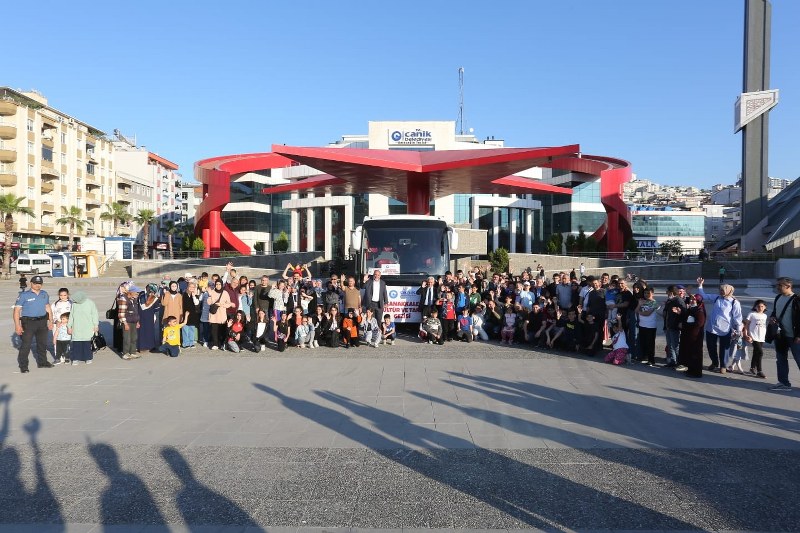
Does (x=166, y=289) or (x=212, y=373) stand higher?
(x=166, y=289)

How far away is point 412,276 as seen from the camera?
13.3 meters

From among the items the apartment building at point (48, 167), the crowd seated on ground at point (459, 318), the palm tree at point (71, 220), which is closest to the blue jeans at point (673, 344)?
the crowd seated on ground at point (459, 318)

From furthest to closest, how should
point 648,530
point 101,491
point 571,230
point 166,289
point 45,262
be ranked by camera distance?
point 571,230
point 45,262
point 166,289
point 101,491
point 648,530

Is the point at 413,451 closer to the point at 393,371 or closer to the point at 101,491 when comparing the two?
the point at 101,491

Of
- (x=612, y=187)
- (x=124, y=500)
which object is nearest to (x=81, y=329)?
(x=124, y=500)

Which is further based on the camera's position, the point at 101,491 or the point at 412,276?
the point at 412,276

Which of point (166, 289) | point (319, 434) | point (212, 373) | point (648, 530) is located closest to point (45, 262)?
point (166, 289)

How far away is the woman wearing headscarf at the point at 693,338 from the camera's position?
341 inches

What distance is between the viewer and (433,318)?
1191 cm

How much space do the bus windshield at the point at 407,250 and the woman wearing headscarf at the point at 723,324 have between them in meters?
6.09

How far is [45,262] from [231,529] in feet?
158

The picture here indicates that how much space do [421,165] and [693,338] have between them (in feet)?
67.6

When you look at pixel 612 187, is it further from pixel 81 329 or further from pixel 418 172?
pixel 81 329

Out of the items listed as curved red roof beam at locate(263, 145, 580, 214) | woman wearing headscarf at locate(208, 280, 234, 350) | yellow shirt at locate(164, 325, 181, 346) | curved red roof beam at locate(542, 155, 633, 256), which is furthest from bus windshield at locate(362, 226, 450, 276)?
curved red roof beam at locate(542, 155, 633, 256)
